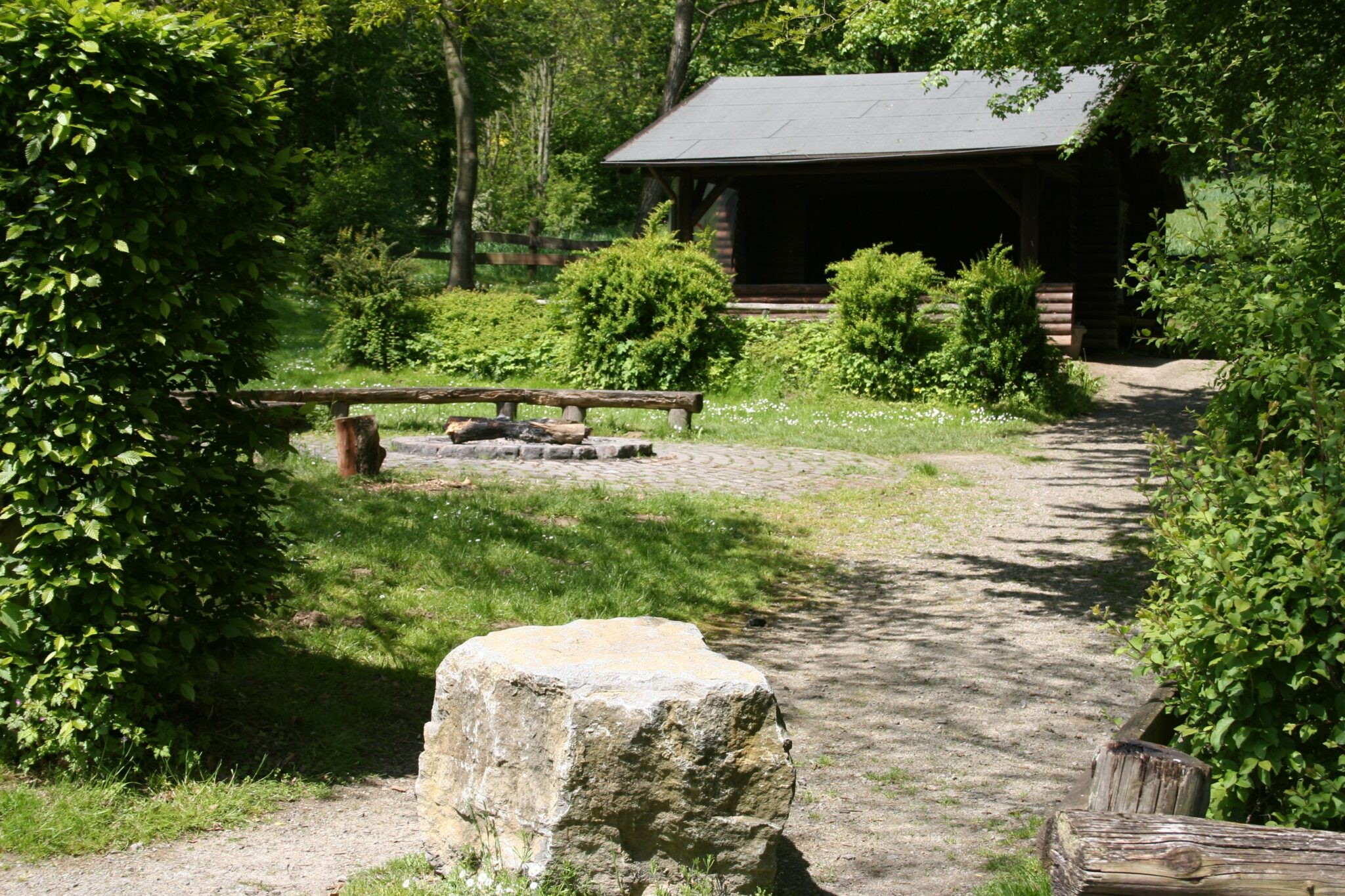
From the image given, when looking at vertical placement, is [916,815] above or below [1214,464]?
below

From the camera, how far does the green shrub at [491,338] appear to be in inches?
800

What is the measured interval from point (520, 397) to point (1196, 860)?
12.2 metres

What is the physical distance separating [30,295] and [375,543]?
3782 mm

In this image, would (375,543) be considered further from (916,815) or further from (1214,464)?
(1214,464)

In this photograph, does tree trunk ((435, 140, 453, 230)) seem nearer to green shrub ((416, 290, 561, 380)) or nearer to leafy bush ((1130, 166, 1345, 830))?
green shrub ((416, 290, 561, 380))

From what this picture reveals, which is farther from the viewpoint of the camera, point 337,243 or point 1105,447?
point 337,243

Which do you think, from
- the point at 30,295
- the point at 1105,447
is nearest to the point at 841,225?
the point at 1105,447

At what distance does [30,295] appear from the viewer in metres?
4.23

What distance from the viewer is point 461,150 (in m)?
25.9

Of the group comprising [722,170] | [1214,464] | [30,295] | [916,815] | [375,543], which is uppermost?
[722,170]

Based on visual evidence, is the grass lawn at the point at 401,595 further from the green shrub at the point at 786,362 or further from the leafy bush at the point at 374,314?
the leafy bush at the point at 374,314

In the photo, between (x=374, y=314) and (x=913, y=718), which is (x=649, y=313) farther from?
(x=913, y=718)

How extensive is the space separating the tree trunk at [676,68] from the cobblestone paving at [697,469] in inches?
588

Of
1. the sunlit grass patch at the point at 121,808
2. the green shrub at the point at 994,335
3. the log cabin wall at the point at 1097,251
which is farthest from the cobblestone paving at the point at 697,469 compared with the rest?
the log cabin wall at the point at 1097,251
